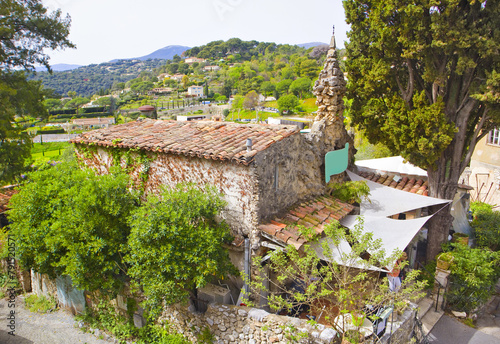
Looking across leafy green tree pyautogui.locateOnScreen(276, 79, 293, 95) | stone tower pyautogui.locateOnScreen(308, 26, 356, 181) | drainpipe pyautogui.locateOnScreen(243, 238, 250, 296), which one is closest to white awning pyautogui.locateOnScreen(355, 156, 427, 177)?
stone tower pyautogui.locateOnScreen(308, 26, 356, 181)

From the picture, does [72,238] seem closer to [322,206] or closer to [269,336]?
[269,336]

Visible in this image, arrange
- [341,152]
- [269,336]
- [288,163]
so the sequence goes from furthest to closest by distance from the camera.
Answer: [341,152]
[288,163]
[269,336]

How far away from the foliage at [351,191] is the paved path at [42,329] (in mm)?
8717

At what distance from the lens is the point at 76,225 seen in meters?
8.72

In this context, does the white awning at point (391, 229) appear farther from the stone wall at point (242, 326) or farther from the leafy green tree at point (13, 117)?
the leafy green tree at point (13, 117)

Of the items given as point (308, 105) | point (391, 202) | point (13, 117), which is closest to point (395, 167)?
point (391, 202)

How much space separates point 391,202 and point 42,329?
39.9 feet

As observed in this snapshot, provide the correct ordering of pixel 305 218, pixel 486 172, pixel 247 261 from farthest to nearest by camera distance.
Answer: pixel 486 172 → pixel 305 218 → pixel 247 261

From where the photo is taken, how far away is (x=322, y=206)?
10.8m

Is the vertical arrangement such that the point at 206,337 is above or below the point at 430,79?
below

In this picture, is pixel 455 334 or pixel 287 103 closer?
pixel 455 334

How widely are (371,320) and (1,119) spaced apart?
15.4 metres

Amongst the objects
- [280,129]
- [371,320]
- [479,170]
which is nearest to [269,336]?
[371,320]

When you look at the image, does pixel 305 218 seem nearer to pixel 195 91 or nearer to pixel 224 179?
pixel 224 179
